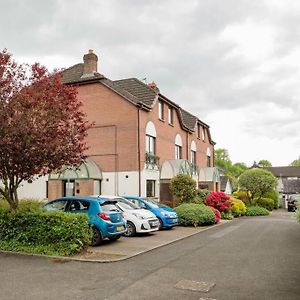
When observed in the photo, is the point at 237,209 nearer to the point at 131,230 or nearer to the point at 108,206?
the point at 131,230

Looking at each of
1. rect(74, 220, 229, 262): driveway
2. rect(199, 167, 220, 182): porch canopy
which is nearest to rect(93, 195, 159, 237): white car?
rect(74, 220, 229, 262): driveway

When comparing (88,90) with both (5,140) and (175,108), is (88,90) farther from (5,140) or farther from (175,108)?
(5,140)

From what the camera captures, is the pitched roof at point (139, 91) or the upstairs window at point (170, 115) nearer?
the pitched roof at point (139, 91)

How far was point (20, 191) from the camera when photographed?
2697cm

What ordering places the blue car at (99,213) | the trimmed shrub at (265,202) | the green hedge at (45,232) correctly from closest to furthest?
the green hedge at (45,232) → the blue car at (99,213) → the trimmed shrub at (265,202)

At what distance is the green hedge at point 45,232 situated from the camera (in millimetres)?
10688

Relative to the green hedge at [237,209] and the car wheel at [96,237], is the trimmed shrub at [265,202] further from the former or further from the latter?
the car wheel at [96,237]

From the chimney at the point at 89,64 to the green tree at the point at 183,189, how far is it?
9.34 metres

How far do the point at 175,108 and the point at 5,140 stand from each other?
22.2 meters

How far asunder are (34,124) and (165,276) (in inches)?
230

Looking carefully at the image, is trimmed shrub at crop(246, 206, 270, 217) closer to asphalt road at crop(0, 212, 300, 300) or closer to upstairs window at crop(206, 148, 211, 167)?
upstairs window at crop(206, 148, 211, 167)

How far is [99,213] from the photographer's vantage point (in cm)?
1257

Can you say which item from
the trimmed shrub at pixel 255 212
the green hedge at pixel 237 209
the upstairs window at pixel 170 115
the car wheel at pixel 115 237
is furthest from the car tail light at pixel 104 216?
the trimmed shrub at pixel 255 212

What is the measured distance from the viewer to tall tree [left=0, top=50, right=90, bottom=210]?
435 inches
